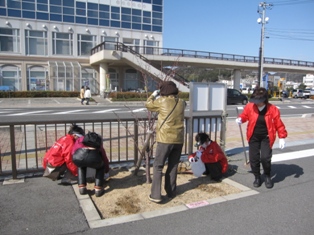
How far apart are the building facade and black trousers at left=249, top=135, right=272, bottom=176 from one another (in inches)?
1011

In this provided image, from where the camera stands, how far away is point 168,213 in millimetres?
3830

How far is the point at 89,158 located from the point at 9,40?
104ft

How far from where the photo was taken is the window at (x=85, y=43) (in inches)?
1335

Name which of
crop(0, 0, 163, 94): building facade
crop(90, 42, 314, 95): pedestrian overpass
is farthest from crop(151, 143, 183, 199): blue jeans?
crop(0, 0, 163, 94): building facade

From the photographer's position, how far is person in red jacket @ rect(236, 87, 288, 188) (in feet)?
15.8

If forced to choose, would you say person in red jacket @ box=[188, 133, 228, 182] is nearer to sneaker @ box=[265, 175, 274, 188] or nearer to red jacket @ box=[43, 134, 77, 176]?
sneaker @ box=[265, 175, 274, 188]

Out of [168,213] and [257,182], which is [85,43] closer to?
[257,182]

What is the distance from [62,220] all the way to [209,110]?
362 cm

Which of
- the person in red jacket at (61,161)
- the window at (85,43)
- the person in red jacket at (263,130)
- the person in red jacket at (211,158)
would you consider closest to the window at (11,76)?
the window at (85,43)

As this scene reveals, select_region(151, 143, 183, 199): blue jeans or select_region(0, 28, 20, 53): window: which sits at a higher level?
select_region(0, 28, 20, 53): window

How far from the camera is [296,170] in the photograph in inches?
235

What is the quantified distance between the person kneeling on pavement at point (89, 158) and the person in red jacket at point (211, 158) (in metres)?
1.69

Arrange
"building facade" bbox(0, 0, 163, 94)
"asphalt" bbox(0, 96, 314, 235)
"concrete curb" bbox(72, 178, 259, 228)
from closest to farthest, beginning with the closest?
"asphalt" bbox(0, 96, 314, 235) → "concrete curb" bbox(72, 178, 259, 228) → "building facade" bbox(0, 0, 163, 94)

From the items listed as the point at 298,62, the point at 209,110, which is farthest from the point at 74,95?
the point at 298,62
